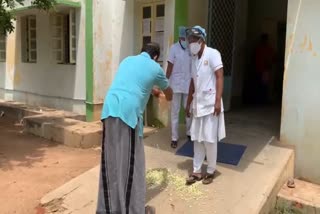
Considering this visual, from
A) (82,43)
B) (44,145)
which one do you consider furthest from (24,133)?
(82,43)

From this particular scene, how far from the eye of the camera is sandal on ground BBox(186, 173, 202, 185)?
4418mm

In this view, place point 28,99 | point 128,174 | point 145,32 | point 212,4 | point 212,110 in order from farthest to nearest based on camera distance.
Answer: point 28,99 < point 145,32 < point 212,4 < point 212,110 < point 128,174

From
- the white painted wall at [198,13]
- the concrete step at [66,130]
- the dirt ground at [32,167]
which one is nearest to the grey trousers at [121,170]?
the dirt ground at [32,167]

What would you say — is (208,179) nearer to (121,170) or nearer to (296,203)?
(296,203)

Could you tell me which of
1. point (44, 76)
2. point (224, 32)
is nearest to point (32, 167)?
point (224, 32)

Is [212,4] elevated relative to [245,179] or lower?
elevated

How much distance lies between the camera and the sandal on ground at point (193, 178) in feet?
14.5

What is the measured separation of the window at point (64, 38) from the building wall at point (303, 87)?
5726 millimetres

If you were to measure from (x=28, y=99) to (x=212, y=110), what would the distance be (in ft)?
27.7

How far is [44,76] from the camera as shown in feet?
35.1

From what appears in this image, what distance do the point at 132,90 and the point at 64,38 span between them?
7019 millimetres

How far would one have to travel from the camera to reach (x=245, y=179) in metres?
4.48

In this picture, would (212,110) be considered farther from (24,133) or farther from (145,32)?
(24,133)

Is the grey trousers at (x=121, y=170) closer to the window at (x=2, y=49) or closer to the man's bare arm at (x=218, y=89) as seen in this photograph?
the man's bare arm at (x=218, y=89)
